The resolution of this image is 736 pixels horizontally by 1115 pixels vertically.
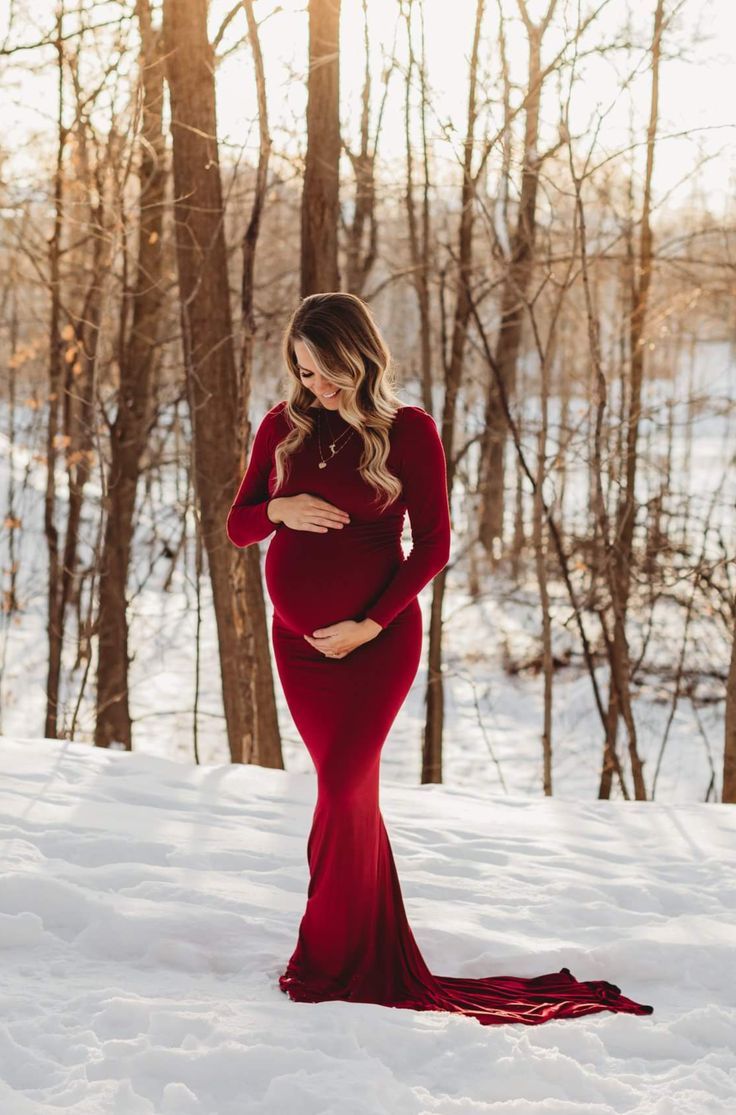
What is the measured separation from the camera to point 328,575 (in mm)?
3414

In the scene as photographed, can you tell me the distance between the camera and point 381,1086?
281 cm

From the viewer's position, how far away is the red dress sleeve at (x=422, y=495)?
338 cm

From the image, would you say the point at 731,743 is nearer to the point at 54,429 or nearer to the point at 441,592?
the point at 441,592

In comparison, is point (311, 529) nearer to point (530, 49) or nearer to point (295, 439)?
point (295, 439)

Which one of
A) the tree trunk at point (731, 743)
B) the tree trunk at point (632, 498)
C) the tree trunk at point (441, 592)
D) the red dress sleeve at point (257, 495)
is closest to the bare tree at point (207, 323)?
the tree trunk at point (441, 592)

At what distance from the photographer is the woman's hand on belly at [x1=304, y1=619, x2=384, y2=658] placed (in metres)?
3.34

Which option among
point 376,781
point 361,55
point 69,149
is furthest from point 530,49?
point 376,781

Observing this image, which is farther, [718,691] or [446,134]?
[718,691]

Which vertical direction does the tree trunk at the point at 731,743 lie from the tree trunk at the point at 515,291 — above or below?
below

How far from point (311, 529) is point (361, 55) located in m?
9.08

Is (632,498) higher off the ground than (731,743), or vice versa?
(632,498)

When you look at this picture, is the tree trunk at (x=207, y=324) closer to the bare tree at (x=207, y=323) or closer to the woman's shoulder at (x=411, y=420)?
the bare tree at (x=207, y=323)

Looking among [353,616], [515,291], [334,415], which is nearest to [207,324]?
[515,291]

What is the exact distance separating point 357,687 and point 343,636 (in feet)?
0.57
